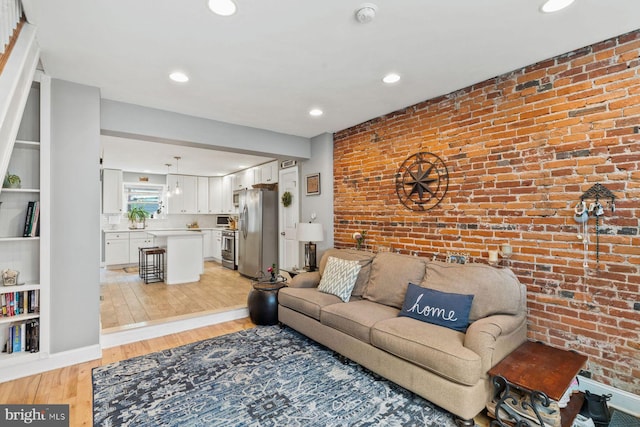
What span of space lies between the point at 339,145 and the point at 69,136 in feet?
10.1

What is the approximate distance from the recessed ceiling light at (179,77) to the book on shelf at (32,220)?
161 cm

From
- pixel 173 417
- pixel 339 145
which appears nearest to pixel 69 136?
pixel 173 417

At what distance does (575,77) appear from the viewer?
2324 millimetres

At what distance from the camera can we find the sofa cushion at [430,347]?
6.28 feet

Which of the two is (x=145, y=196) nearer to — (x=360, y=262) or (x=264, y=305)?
(x=264, y=305)

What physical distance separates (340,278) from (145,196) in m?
6.90

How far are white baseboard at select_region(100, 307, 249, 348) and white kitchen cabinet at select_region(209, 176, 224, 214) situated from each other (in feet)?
16.9

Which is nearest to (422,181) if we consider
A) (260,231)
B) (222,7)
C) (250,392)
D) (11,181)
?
(222,7)

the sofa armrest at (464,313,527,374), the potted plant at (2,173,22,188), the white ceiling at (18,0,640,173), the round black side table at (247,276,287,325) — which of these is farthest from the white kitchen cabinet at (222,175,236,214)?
the sofa armrest at (464,313,527,374)

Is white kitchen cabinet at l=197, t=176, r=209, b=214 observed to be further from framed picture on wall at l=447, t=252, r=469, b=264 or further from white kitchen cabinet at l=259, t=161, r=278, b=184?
framed picture on wall at l=447, t=252, r=469, b=264

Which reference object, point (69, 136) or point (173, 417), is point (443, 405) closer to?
point (173, 417)

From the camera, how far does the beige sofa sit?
77.4 inches

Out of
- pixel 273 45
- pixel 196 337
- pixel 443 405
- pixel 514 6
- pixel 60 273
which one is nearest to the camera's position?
pixel 514 6

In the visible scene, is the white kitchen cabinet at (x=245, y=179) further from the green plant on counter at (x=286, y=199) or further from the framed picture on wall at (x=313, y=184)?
the framed picture on wall at (x=313, y=184)
